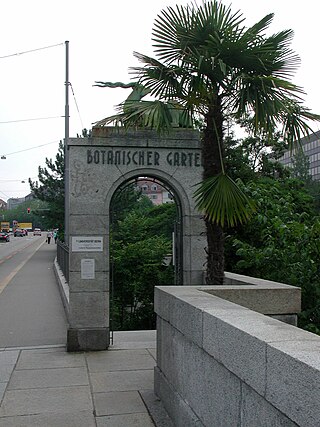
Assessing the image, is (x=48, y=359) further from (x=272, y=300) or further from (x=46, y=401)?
(x=272, y=300)

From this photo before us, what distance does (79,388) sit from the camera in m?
6.59

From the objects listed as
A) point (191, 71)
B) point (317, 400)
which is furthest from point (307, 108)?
point (317, 400)

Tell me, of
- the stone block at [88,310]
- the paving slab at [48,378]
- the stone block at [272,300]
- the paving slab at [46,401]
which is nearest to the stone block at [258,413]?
the stone block at [272,300]

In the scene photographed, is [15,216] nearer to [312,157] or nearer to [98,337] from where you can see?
[312,157]

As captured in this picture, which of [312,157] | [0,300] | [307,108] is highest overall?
[312,157]

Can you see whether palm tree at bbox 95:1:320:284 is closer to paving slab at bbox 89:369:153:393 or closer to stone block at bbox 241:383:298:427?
paving slab at bbox 89:369:153:393

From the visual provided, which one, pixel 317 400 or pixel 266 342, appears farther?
pixel 266 342

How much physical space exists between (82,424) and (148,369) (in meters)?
2.24

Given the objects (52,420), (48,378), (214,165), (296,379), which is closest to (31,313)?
(48,378)

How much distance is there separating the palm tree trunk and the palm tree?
12mm

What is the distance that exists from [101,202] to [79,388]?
315 centimetres

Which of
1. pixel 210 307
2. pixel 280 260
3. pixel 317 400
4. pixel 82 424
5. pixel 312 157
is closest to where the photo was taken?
pixel 317 400

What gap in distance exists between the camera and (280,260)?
724 cm

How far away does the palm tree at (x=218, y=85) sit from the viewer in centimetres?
610
